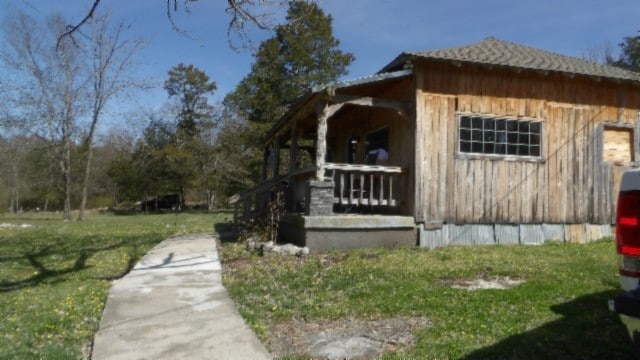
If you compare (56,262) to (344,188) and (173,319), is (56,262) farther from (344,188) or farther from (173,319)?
(344,188)

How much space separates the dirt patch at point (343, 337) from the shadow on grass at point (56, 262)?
13.8 ft

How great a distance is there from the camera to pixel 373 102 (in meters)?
10.9

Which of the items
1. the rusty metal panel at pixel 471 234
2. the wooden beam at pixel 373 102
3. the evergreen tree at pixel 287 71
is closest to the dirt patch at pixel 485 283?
the rusty metal panel at pixel 471 234

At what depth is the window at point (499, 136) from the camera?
11258 mm

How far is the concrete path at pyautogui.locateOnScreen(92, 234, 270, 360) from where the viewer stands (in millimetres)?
4680

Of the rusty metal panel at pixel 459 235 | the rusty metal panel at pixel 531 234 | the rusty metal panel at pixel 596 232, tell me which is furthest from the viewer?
the rusty metal panel at pixel 596 232

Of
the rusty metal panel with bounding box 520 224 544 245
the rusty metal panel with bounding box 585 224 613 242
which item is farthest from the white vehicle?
the rusty metal panel with bounding box 585 224 613 242

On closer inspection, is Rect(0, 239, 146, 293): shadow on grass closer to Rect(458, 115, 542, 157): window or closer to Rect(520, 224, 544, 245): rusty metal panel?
Rect(458, 115, 542, 157): window

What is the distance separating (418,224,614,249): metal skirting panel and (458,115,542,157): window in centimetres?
159

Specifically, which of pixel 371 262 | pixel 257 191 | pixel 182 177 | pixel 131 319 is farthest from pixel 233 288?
pixel 182 177

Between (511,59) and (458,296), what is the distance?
7.00 metres

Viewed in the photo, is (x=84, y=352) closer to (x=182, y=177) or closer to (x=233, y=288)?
(x=233, y=288)

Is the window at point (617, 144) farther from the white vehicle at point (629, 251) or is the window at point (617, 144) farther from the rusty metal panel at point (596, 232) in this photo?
the white vehicle at point (629, 251)

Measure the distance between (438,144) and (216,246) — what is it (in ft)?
17.3
